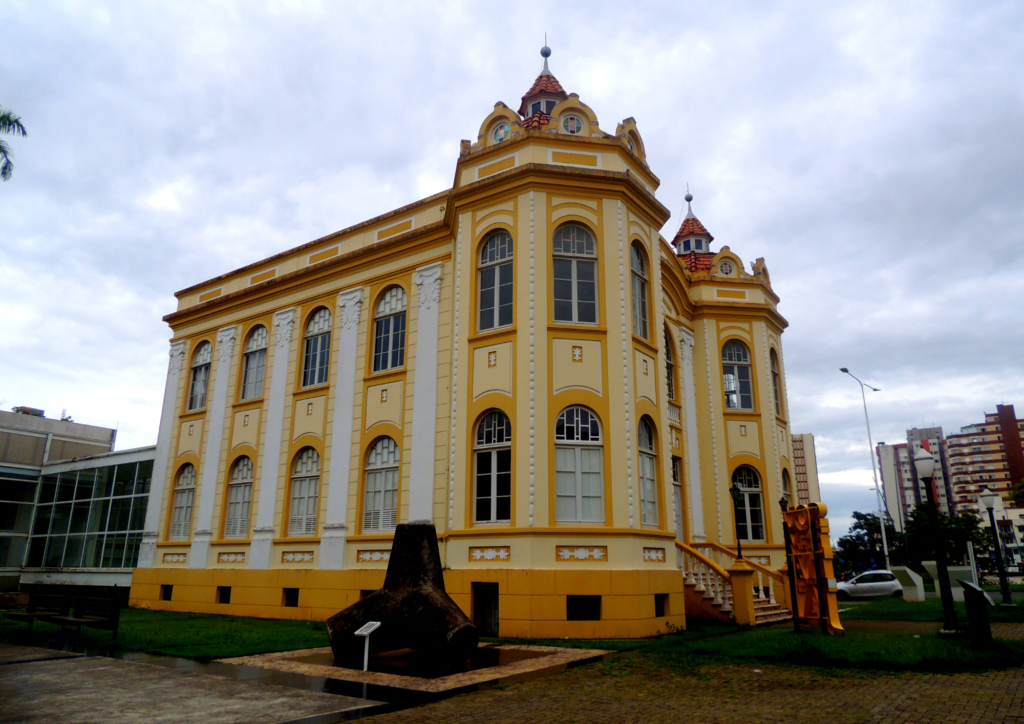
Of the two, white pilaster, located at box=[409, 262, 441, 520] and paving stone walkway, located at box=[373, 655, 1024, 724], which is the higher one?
white pilaster, located at box=[409, 262, 441, 520]

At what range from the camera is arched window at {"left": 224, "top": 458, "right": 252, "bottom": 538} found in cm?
2189

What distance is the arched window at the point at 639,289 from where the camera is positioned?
57.9 ft

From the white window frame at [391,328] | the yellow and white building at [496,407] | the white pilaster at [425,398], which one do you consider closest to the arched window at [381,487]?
the yellow and white building at [496,407]

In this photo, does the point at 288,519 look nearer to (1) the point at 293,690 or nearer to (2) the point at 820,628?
(1) the point at 293,690

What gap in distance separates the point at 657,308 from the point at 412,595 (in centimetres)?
1042

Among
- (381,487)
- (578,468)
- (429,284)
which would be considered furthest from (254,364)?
(578,468)

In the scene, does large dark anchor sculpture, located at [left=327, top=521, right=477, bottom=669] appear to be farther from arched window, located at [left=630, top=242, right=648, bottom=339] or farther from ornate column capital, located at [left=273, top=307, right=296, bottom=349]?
ornate column capital, located at [left=273, top=307, right=296, bottom=349]

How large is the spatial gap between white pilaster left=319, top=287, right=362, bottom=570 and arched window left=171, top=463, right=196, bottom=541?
6.74m

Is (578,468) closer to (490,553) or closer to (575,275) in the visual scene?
(490,553)

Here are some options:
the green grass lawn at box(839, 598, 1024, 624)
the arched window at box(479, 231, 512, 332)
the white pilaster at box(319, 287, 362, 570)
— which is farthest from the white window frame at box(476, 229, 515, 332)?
the green grass lawn at box(839, 598, 1024, 624)

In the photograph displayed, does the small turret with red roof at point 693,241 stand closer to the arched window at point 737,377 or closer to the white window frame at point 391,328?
the arched window at point 737,377

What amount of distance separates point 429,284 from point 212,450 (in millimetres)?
9754

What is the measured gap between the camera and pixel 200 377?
25.4 meters

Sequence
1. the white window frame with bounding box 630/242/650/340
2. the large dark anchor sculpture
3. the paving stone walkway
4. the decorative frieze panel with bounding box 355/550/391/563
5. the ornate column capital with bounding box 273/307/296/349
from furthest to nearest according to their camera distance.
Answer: the ornate column capital with bounding box 273/307/296/349, the decorative frieze panel with bounding box 355/550/391/563, the white window frame with bounding box 630/242/650/340, the large dark anchor sculpture, the paving stone walkway
